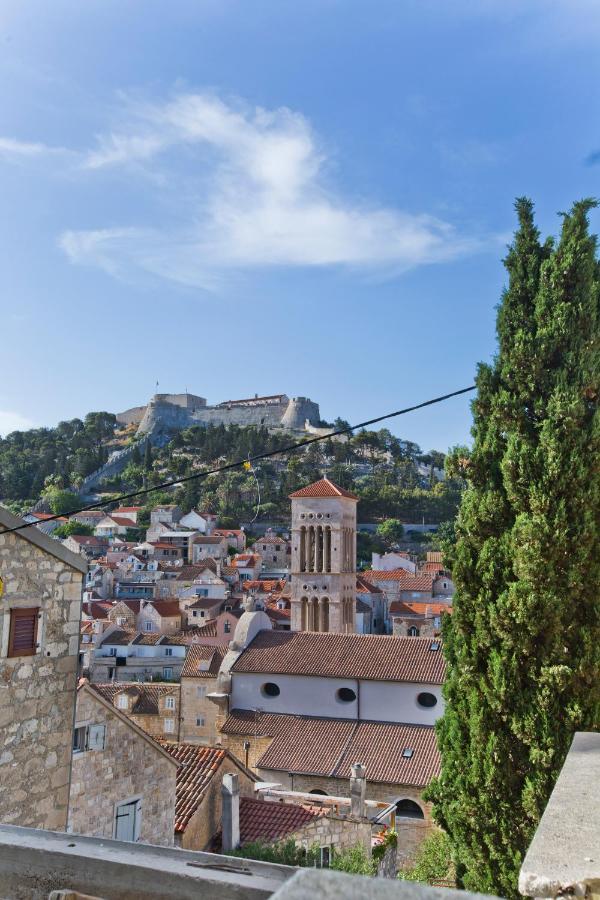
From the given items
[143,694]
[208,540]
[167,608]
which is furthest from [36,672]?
[208,540]

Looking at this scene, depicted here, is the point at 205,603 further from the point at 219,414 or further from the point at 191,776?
the point at 219,414

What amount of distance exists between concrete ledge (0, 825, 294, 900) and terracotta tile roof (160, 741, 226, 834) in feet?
36.1

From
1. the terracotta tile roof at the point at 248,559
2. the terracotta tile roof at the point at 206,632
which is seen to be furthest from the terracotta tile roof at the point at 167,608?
the terracotta tile roof at the point at 248,559

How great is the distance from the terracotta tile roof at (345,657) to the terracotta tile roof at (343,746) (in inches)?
69.0

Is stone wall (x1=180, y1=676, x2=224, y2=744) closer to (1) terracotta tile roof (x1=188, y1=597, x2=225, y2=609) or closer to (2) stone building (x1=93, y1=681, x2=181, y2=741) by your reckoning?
(2) stone building (x1=93, y1=681, x2=181, y2=741)

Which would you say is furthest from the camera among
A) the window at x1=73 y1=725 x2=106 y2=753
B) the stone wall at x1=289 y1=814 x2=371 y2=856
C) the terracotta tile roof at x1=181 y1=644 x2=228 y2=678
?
the terracotta tile roof at x1=181 y1=644 x2=228 y2=678

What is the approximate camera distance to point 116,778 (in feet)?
35.2

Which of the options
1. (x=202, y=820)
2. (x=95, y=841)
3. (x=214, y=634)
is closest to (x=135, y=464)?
(x=214, y=634)

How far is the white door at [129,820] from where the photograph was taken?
35.8ft

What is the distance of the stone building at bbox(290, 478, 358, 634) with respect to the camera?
44062 mm

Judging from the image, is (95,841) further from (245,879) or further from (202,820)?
(202,820)

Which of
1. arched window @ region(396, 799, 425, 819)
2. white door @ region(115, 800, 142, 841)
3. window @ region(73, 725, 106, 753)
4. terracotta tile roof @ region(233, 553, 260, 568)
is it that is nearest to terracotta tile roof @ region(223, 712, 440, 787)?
arched window @ region(396, 799, 425, 819)

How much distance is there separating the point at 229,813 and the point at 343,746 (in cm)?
1146

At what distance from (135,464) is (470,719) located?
129m
